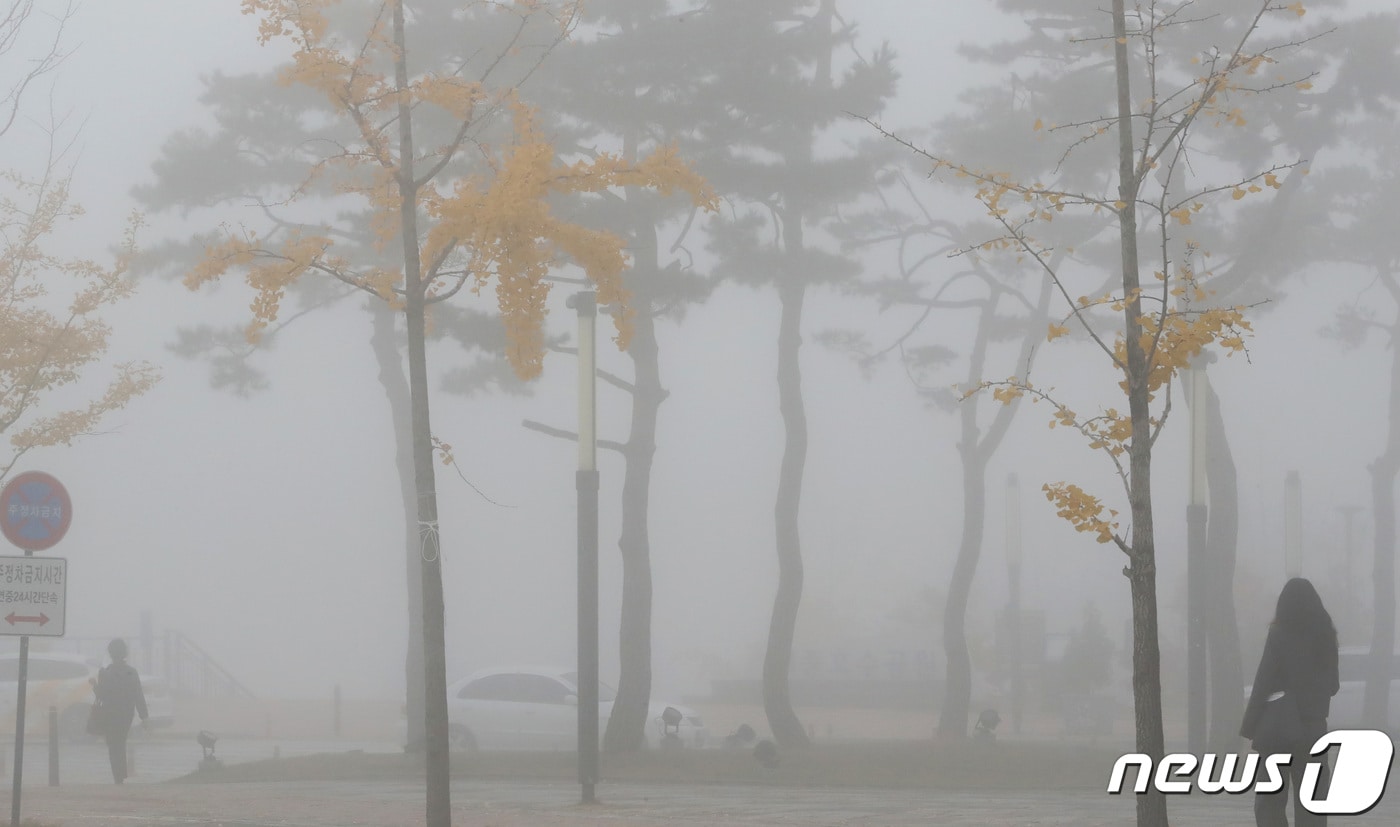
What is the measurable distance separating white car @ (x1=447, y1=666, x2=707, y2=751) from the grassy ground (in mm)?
778

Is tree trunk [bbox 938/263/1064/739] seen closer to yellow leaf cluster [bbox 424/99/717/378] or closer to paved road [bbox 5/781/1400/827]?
paved road [bbox 5/781/1400/827]

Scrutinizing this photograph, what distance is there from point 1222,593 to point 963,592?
254 inches

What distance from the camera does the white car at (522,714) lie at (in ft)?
79.2

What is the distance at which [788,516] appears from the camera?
2542cm

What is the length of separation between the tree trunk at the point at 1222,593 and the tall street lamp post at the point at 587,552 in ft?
29.6

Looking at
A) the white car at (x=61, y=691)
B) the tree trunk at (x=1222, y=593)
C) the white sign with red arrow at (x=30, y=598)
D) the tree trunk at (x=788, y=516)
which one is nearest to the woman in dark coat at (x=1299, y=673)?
the white sign with red arrow at (x=30, y=598)

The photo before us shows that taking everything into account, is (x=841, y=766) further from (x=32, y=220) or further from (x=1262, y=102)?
(x=32, y=220)

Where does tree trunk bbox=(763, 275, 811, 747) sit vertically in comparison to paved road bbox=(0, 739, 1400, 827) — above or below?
above

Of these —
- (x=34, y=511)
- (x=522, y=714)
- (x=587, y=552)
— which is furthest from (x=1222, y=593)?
(x=34, y=511)

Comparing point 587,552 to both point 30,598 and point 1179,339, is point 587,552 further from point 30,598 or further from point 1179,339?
point 1179,339

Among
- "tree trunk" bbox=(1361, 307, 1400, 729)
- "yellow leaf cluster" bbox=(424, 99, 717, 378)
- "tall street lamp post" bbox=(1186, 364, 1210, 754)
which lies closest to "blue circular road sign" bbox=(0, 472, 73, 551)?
"yellow leaf cluster" bbox=(424, 99, 717, 378)

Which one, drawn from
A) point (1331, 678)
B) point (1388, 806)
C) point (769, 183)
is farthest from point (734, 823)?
point (769, 183)

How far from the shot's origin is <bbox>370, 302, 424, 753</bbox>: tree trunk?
939 inches

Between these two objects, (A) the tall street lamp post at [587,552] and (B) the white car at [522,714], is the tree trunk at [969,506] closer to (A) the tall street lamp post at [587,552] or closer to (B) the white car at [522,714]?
(B) the white car at [522,714]
